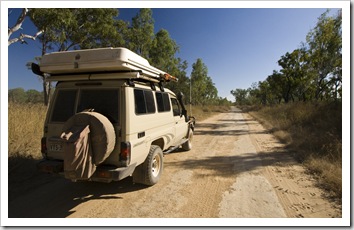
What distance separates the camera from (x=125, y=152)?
Result: 3.56 m

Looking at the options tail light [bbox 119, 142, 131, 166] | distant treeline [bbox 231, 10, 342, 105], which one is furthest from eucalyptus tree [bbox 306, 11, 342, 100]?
tail light [bbox 119, 142, 131, 166]

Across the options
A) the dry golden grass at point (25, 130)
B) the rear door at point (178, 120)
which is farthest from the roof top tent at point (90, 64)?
the dry golden grass at point (25, 130)

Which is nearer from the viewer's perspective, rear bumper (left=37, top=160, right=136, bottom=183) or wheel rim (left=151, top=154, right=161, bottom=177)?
rear bumper (left=37, top=160, right=136, bottom=183)

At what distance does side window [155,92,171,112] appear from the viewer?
5.14 metres

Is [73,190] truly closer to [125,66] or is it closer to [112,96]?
[112,96]

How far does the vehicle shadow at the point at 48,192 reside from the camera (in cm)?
357

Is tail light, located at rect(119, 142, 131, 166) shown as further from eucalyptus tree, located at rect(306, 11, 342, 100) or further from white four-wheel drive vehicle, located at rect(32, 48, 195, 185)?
eucalyptus tree, located at rect(306, 11, 342, 100)

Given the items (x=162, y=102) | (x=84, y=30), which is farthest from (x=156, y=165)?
(x=84, y=30)

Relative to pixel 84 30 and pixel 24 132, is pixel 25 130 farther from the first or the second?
pixel 84 30

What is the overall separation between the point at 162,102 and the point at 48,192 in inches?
125

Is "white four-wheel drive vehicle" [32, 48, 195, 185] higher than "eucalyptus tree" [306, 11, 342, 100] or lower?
lower

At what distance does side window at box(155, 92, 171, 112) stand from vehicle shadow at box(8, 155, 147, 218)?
191 centimetres

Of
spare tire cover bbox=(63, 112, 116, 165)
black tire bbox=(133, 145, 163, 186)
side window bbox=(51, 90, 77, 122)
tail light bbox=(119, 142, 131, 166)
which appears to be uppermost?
side window bbox=(51, 90, 77, 122)

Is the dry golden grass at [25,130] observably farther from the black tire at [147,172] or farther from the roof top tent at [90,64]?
the black tire at [147,172]
